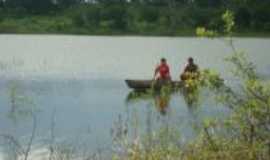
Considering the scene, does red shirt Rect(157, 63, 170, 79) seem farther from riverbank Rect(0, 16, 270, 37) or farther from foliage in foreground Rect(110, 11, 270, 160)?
riverbank Rect(0, 16, 270, 37)

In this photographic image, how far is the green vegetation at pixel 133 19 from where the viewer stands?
61.1 metres

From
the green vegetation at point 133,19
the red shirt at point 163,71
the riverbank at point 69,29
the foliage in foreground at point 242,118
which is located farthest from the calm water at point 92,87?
the riverbank at point 69,29

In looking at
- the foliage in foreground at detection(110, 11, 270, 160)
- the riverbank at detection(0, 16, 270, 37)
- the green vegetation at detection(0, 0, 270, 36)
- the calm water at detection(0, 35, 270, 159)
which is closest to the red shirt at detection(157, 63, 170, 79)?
the calm water at detection(0, 35, 270, 159)

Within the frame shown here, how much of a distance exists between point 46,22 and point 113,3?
694cm

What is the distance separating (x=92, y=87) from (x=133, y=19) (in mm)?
40792

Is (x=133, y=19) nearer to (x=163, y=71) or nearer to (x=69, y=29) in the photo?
(x=69, y=29)

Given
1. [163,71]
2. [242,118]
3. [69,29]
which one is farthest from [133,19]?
[242,118]

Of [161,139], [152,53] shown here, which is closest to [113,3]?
[152,53]

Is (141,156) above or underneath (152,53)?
above

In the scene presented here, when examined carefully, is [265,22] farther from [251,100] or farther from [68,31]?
[251,100]

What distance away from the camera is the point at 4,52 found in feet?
128

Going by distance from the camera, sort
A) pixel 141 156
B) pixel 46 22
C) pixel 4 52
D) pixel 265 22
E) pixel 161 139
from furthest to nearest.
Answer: pixel 46 22, pixel 265 22, pixel 4 52, pixel 161 139, pixel 141 156

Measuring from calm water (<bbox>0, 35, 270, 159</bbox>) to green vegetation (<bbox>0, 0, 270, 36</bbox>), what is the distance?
8600 millimetres

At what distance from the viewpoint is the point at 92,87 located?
2483cm
